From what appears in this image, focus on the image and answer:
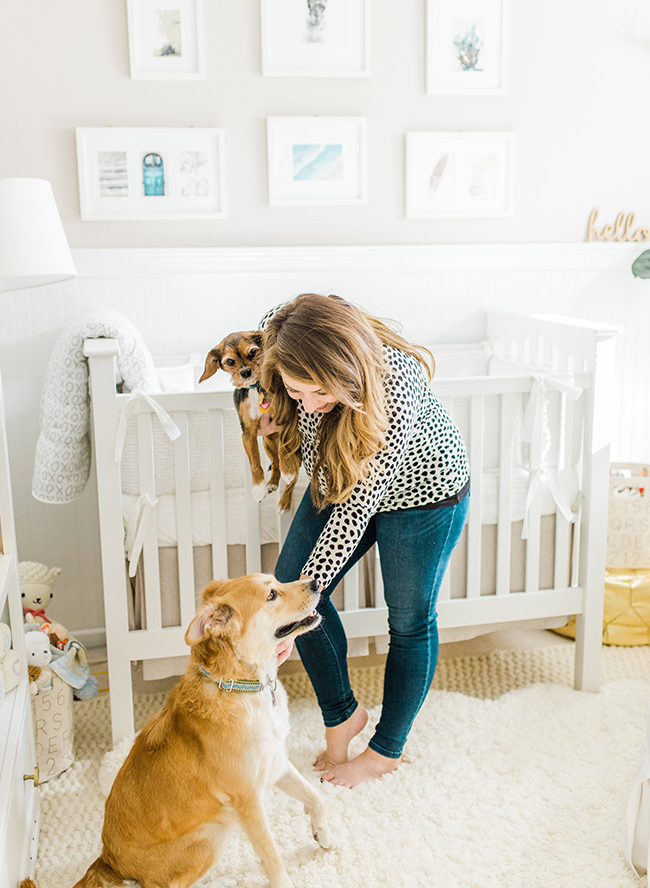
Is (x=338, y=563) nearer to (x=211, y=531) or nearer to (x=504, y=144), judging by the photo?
(x=211, y=531)

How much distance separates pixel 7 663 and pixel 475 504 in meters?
1.09

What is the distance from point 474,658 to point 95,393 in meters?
1.39

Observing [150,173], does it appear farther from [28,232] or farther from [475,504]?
[475,504]

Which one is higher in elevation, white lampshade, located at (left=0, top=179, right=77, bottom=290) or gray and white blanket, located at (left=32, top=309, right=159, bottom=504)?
white lampshade, located at (left=0, top=179, right=77, bottom=290)

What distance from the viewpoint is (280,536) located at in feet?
6.15

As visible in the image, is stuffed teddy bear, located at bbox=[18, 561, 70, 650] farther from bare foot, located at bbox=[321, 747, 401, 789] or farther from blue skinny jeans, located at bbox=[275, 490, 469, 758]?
bare foot, located at bbox=[321, 747, 401, 789]

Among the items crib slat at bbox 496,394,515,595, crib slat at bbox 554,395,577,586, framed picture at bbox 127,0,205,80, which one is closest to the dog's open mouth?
crib slat at bbox 496,394,515,595

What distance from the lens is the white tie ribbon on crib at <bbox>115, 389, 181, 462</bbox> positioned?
170cm

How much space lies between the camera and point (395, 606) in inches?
66.4

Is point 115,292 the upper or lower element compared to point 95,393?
upper

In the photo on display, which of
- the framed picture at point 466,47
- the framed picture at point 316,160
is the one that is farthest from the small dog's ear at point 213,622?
the framed picture at point 466,47

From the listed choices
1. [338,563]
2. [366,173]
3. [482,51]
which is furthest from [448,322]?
[338,563]

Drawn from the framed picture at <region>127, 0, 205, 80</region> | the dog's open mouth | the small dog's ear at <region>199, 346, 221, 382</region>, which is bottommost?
the dog's open mouth

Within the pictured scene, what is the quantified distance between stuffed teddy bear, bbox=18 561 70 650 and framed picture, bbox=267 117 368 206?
129 cm
